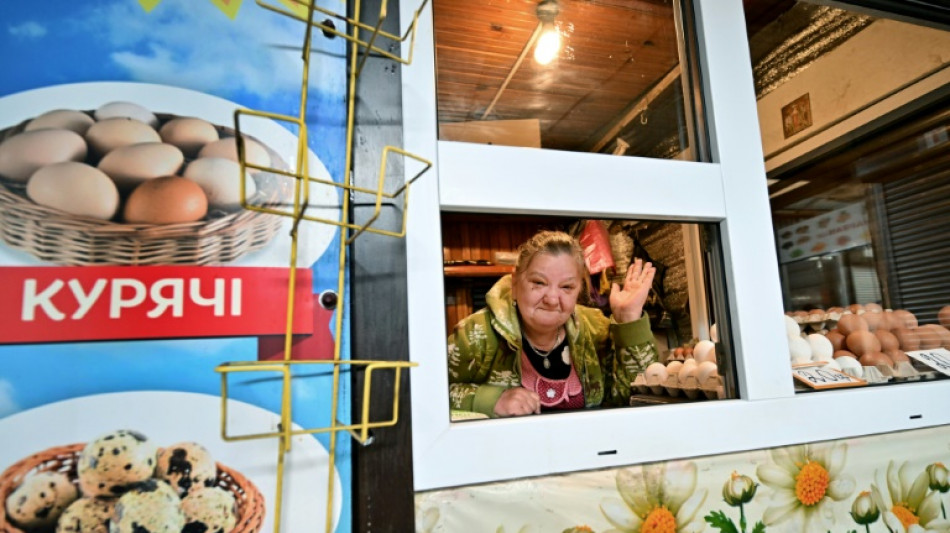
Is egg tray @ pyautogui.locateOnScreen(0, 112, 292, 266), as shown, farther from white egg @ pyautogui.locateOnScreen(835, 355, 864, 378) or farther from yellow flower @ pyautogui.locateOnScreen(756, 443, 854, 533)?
white egg @ pyautogui.locateOnScreen(835, 355, 864, 378)

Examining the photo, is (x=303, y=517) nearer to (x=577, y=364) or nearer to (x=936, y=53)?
(x=577, y=364)

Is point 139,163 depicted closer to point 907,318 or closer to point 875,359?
point 875,359

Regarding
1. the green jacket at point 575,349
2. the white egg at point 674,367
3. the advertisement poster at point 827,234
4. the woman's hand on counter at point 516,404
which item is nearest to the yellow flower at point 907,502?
the white egg at point 674,367

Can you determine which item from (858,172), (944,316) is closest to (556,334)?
(944,316)

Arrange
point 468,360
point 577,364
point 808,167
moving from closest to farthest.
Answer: point 468,360
point 577,364
point 808,167

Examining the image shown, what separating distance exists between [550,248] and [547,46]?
55cm

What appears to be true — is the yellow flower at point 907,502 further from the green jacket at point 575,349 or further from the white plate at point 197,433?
the white plate at point 197,433

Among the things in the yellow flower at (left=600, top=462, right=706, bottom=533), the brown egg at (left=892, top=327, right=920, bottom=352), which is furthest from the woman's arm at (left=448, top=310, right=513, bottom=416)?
the brown egg at (left=892, top=327, right=920, bottom=352)

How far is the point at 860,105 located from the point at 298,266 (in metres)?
2.06

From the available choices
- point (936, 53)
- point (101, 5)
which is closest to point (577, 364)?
point (101, 5)

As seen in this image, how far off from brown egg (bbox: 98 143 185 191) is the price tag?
1.23 metres

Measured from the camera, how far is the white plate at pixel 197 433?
64cm

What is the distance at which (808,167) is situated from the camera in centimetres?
199

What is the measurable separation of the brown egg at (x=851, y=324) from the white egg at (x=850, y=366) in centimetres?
17
